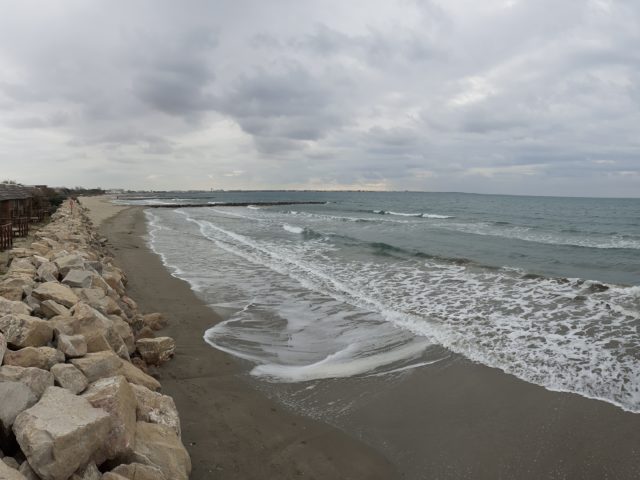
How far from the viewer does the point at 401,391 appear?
575 centimetres

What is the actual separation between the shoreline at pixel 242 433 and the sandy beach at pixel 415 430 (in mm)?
12

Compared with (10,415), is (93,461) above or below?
below

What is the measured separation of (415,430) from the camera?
4836 mm

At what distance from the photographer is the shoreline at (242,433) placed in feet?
13.4

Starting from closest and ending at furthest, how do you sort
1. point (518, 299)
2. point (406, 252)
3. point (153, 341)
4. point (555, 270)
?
point (153, 341) → point (518, 299) → point (555, 270) → point (406, 252)

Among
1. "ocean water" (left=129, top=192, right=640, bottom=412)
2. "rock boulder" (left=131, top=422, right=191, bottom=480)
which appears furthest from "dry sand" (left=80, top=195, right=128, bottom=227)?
"rock boulder" (left=131, top=422, right=191, bottom=480)

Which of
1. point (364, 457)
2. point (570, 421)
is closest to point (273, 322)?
point (364, 457)

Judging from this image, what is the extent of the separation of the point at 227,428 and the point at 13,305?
9.24 ft

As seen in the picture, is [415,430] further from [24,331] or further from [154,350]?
[24,331]

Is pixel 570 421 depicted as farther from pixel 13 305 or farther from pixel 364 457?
pixel 13 305

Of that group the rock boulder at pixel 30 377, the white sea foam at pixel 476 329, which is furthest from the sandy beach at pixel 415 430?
the rock boulder at pixel 30 377

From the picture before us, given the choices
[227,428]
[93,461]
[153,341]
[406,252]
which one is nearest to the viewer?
[93,461]

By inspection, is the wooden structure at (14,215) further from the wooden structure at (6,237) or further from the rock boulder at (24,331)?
the rock boulder at (24,331)

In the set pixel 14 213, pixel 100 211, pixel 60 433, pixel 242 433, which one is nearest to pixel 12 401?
pixel 60 433
